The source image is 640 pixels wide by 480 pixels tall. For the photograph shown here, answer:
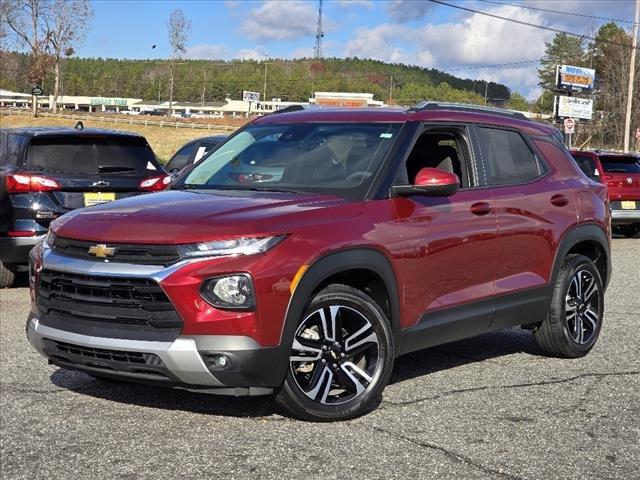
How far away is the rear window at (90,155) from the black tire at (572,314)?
515 centimetres

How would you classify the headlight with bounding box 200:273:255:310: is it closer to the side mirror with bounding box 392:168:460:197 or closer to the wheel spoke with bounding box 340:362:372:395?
the wheel spoke with bounding box 340:362:372:395

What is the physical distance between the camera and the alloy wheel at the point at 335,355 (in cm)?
473

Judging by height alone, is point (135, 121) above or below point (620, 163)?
above

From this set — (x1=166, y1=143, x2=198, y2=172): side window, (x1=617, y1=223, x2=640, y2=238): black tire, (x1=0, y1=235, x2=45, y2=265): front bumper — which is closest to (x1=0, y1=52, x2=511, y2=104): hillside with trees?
(x1=617, y1=223, x2=640, y2=238): black tire

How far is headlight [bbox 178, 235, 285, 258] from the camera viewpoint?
4.37 m

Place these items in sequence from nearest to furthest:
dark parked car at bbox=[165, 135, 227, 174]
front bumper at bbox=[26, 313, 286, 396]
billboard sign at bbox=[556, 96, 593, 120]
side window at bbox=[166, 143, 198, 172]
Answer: front bumper at bbox=[26, 313, 286, 396], dark parked car at bbox=[165, 135, 227, 174], side window at bbox=[166, 143, 198, 172], billboard sign at bbox=[556, 96, 593, 120]

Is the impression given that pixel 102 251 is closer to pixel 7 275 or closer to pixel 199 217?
pixel 199 217

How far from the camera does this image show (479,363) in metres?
6.54

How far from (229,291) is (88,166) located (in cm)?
566

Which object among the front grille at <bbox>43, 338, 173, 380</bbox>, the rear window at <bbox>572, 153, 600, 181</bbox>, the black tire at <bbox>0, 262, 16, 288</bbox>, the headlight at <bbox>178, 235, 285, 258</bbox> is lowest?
the black tire at <bbox>0, 262, 16, 288</bbox>

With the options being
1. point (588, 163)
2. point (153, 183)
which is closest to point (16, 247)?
point (153, 183)

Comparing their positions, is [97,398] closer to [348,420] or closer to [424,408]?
[348,420]

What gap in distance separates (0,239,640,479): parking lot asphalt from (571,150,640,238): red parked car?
39.7 ft

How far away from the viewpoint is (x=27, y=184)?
29.8 feet
